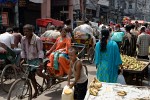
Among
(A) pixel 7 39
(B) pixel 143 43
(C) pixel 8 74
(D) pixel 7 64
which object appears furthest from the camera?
(B) pixel 143 43

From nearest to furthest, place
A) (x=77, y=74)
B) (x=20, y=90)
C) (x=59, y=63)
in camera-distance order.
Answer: (x=77, y=74) → (x=20, y=90) → (x=59, y=63)

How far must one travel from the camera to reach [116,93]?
402 centimetres

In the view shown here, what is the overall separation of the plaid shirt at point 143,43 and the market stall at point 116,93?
5.01m

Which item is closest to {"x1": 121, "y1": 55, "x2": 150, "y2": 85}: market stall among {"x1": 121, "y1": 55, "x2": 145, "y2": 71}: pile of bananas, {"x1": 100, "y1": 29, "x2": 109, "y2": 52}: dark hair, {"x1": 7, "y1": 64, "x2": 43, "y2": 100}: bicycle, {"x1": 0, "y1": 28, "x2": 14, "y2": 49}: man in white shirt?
{"x1": 121, "y1": 55, "x2": 145, "y2": 71}: pile of bananas

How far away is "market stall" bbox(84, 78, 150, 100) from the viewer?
3891mm

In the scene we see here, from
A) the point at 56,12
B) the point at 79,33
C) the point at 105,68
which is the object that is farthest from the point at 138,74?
the point at 56,12

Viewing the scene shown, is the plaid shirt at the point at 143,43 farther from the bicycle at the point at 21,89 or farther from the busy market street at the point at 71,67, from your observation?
the bicycle at the point at 21,89

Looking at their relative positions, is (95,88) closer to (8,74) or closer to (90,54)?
(8,74)

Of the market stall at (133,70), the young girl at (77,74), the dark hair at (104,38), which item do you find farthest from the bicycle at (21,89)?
the market stall at (133,70)

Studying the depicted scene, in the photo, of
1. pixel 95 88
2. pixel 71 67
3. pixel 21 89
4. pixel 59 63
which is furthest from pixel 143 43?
pixel 95 88

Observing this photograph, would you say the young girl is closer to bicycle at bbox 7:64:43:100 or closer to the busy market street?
the busy market street

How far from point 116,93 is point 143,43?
214 inches

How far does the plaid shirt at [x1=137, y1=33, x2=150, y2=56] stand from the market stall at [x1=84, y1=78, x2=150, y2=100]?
16.4 ft

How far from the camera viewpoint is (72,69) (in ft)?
17.2
